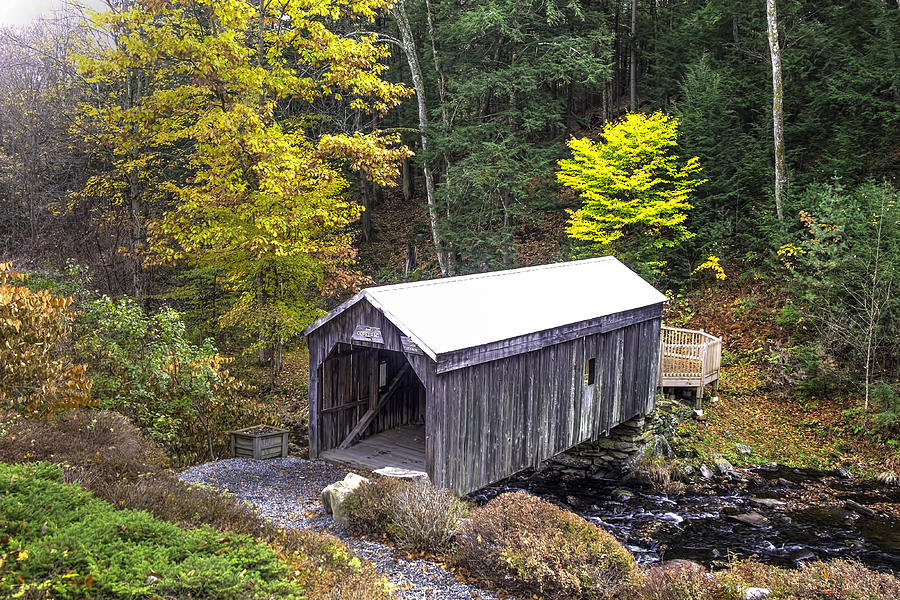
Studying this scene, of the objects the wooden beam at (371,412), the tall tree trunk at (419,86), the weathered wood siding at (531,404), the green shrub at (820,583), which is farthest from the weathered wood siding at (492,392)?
the tall tree trunk at (419,86)

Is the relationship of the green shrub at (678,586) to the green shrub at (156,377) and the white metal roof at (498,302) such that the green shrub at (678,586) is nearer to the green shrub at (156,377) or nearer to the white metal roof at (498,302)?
the white metal roof at (498,302)

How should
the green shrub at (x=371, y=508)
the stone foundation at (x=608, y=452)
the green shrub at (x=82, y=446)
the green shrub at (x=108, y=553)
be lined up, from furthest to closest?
the stone foundation at (x=608, y=452) → the green shrub at (x=371, y=508) → the green shrub at (x=82, y=446) → the green shrub at (x=108, y=553)

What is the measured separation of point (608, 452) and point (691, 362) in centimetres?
417

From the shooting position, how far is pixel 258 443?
1212cm

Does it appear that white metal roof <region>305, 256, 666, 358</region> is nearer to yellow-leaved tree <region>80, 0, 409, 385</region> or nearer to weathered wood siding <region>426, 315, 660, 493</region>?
weathered wood siding <region>426, 315, 660, 493</region>

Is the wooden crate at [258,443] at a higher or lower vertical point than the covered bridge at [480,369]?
lower

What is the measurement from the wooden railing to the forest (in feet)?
3.45

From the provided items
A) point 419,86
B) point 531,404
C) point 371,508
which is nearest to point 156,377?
point 371,508

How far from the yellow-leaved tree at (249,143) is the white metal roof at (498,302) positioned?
4422 mm

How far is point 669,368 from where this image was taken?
62.1 feet

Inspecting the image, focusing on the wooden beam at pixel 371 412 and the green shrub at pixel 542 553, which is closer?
the green shrub at pixel 542 553

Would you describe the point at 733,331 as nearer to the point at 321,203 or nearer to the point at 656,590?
the point at 321,203

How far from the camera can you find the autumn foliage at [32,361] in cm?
795

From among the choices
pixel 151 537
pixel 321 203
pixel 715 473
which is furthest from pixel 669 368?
pixel 151 537
